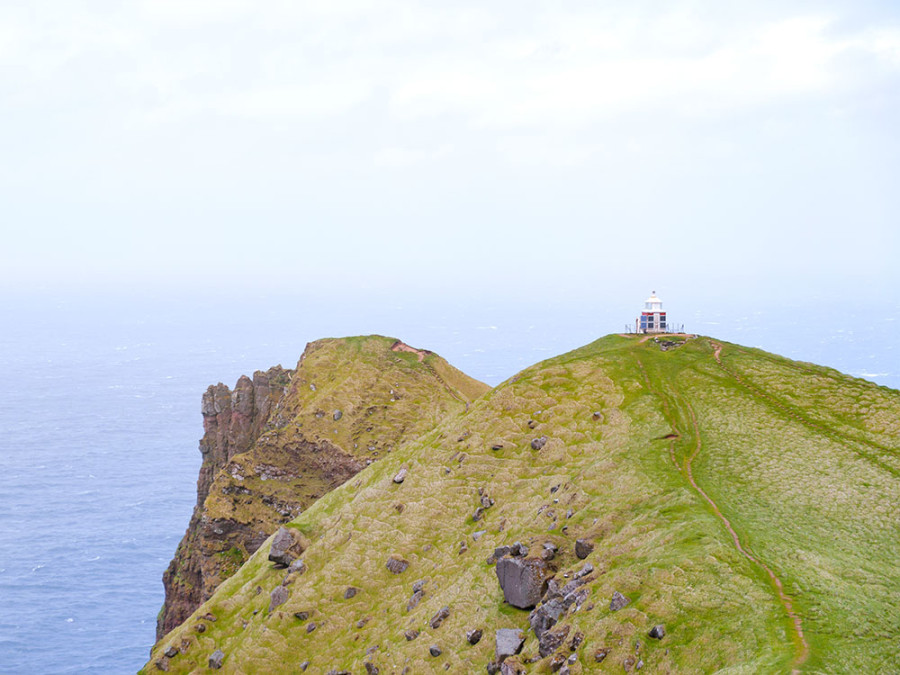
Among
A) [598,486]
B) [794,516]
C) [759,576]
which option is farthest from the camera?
[598,486]

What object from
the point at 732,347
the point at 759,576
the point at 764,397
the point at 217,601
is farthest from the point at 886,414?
the point at 217,601

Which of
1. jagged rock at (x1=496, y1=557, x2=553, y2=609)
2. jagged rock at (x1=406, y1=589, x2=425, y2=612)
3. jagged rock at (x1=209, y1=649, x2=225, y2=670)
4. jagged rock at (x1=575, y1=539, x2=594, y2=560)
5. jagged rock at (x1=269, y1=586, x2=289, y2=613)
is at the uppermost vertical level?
jagged rock at (x1=575, y1=539, x2=594, y2=560)

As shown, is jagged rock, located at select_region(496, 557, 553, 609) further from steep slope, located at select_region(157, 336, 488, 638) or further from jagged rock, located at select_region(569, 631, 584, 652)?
steep slope, located at select_region(157, 336, 488, 638)

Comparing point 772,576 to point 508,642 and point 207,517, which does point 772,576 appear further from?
point 207,517

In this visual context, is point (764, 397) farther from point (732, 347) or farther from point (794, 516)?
point (794, 516)

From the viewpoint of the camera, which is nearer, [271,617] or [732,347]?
[271,617]

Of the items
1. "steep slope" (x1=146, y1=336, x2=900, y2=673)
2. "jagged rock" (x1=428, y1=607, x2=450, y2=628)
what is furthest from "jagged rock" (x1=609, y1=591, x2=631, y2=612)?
"jagged rock" (x1=428, y1=607, x2=450, y2=628)
